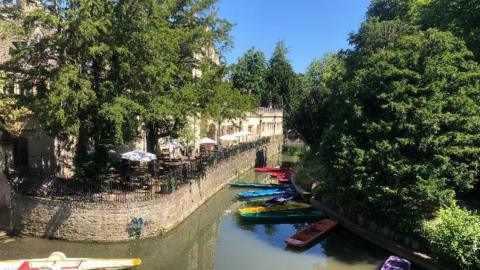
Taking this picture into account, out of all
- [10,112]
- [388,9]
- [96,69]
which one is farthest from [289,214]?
[388,9]

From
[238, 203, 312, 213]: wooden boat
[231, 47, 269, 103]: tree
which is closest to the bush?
[238, 203, 312, 213]: wooden boat

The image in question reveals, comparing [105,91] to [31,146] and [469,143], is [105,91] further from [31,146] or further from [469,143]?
[469,143]

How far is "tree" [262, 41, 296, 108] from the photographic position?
69.2 metres

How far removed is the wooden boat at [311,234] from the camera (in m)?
20.5

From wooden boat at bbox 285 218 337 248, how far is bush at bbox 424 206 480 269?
5.46 m

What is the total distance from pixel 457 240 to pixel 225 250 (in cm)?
973

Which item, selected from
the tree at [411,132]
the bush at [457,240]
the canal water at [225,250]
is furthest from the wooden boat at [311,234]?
the bush at [457,240]

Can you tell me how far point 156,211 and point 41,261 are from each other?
640cm

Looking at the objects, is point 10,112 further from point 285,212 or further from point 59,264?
point 285,212

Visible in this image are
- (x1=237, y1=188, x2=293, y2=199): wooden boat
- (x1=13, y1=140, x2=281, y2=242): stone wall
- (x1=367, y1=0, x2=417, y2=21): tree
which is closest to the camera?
(x1=13, y1=140, x2=281, y2=242): stone wall

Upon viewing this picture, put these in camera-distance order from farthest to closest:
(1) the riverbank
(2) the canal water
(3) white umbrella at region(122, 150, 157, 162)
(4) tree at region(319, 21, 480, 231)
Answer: (3) white umbrella at region(122, 150, 157, 162) < (2) the canal water < (4) tree at region(319, 21, 480, 231) < (1) the riverbank

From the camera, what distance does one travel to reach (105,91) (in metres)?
19.3

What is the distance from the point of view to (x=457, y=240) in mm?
15367

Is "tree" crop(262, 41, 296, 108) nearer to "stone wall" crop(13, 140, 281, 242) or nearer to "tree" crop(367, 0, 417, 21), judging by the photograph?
"tree" crop(367, 0, 417, 21)
